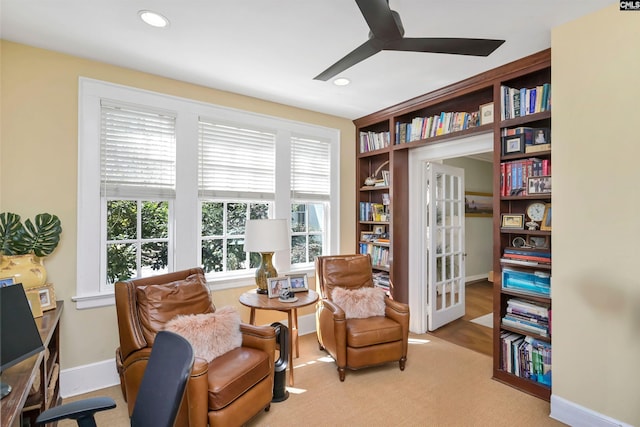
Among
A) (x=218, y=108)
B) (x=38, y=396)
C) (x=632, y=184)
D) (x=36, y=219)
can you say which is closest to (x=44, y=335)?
(x=38, y=396)

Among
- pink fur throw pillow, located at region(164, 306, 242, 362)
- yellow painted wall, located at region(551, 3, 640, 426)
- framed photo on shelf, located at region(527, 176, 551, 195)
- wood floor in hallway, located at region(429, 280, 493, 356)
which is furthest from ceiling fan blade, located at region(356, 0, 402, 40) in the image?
wood floor in hallway, located at region(429, 280, 493, 356)

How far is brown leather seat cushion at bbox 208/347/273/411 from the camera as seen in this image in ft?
5.94

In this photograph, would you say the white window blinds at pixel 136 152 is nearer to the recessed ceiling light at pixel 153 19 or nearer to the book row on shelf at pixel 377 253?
the recessed ceiling light at pixel 153 19

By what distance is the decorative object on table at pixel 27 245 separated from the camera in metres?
2.09

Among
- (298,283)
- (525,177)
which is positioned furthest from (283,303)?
(525,177)

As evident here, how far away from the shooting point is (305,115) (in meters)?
3.80

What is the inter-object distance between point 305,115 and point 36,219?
268 centimetres

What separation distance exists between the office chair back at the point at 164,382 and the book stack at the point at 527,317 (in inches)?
99.6

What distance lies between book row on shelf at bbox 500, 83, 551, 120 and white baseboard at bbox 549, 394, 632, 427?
2055 mm

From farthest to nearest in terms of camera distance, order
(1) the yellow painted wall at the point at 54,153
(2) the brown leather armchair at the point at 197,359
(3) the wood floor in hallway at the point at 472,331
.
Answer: (3) the wood floor in hallway at the point at 472,331 < (1) the yellow painted wall at the point at 54,153 < (2) the brown leather armchair at the point at 197,359

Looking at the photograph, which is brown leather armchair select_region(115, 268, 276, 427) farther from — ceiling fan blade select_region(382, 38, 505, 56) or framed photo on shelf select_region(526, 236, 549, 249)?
framed photo on shelf select_region(526, 236, 549, 249)

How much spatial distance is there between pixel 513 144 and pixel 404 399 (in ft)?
7.16

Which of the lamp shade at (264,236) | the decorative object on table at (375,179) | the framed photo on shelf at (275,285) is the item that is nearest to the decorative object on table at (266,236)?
the lamp shade at (264,236)

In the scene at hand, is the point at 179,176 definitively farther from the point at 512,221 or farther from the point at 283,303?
the point at 512,221
